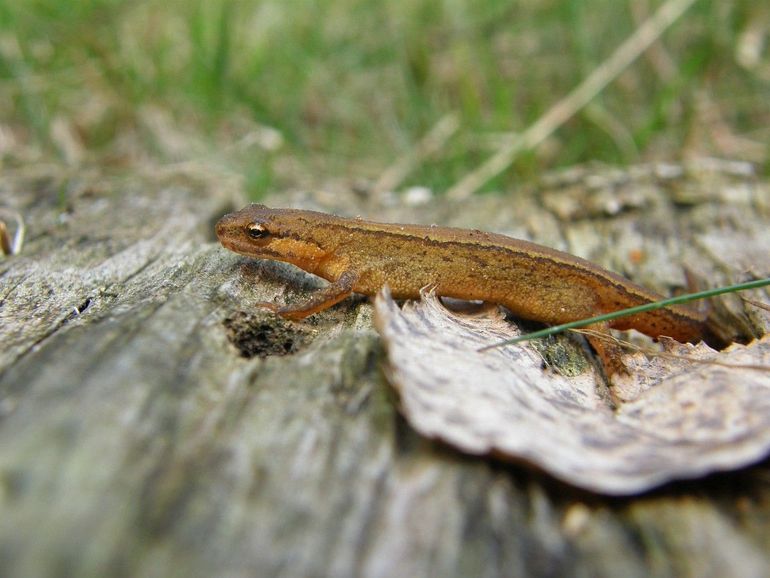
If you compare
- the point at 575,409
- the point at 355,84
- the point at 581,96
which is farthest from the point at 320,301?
the point at 355,84

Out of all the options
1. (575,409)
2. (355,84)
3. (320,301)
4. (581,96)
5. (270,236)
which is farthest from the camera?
(355,84)

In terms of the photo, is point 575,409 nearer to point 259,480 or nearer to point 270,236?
point 259,480

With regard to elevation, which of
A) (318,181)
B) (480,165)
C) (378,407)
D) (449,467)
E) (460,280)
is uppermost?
(480,165)

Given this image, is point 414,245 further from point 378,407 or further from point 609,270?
point 378,407

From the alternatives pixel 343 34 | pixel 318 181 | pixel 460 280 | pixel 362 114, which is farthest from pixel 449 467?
pixel 343 34

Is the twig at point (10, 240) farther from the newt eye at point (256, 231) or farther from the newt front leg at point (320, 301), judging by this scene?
the newt front leg at point (320, 301)

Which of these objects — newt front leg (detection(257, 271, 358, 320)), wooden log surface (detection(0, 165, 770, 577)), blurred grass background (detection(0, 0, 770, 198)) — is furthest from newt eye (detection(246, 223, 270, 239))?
blurred grass background (detection(0, 0, 770, 198))
